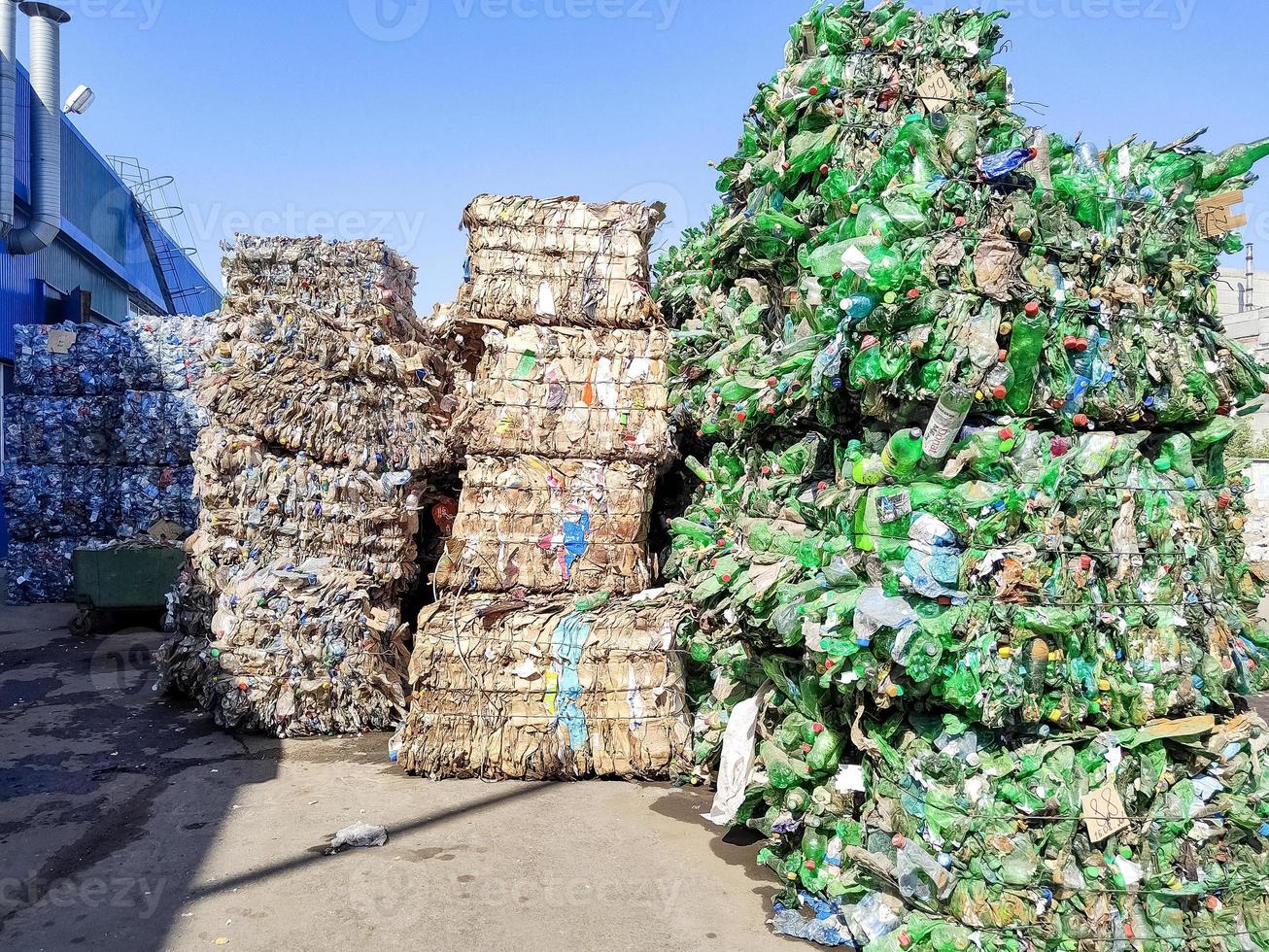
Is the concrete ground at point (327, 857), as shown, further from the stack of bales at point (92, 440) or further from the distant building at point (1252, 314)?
the distant building at point (1252, 314)

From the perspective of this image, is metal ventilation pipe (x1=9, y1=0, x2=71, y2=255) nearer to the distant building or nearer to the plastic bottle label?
the plastic bottle label

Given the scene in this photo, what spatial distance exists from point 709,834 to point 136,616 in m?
8.00

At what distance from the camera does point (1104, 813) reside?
3230 mm

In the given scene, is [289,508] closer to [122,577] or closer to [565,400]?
[565,400]

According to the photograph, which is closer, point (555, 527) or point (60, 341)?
point (555, 527)

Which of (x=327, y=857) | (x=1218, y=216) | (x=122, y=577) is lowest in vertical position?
(x=327, y=857)

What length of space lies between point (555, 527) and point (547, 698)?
3.67 feet

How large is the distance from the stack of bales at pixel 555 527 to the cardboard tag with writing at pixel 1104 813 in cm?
261

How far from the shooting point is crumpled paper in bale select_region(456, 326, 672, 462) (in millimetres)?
5832

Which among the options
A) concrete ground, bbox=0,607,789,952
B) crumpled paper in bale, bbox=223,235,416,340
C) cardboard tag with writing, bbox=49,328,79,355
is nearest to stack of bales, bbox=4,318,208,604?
cardboard tag with writing, bbox=49,328,79,355

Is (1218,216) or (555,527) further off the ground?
(1218,216)

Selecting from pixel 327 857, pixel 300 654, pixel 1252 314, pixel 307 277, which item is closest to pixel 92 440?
pixel 307 277

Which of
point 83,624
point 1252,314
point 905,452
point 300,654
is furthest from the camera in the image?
point 1252,314

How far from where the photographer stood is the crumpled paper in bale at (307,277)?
656cm
